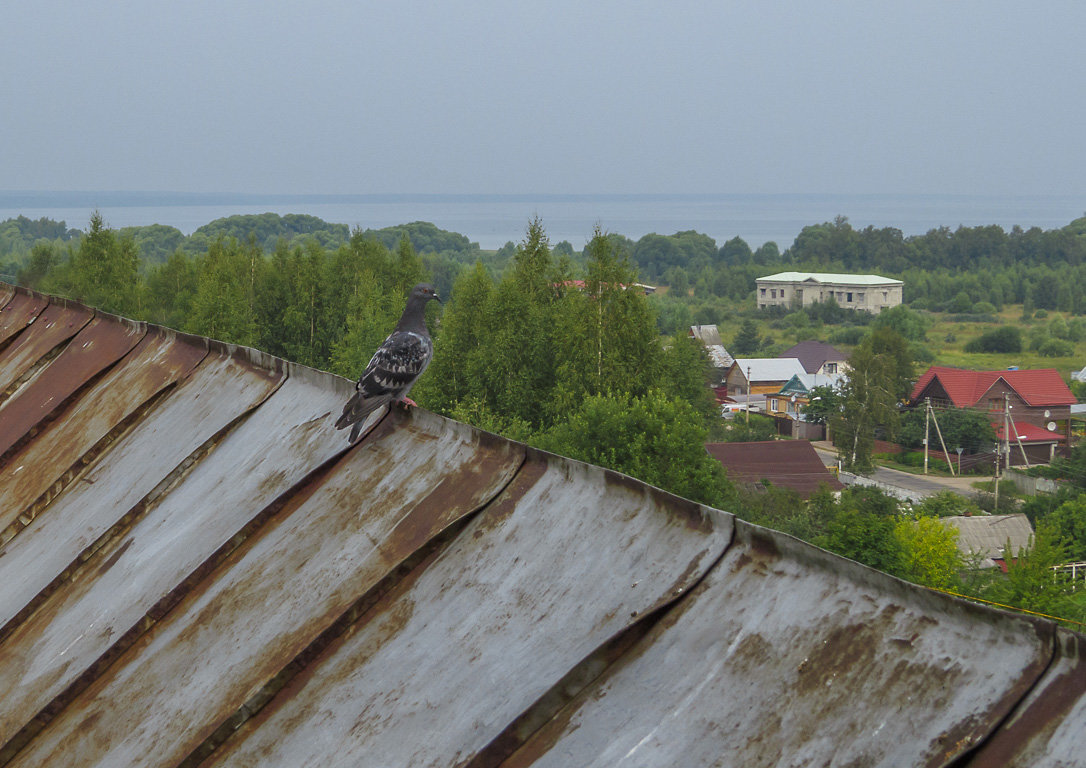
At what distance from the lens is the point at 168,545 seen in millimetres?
3449

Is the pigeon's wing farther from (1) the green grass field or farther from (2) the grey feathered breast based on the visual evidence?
(1) the green grass field

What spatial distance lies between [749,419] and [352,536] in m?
70.7

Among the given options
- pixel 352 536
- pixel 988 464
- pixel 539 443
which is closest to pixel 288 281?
pixel 539 443

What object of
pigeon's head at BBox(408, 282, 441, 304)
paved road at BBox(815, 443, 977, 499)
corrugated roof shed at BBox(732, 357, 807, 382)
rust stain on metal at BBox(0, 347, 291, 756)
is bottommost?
paved road at BBox(815, 443, 977, 499)

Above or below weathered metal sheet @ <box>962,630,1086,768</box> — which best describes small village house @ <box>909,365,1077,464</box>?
below

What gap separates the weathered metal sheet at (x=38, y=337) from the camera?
6.32 m

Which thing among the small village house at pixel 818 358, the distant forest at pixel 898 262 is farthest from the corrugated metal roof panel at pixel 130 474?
the distant forest at pixel 898 262

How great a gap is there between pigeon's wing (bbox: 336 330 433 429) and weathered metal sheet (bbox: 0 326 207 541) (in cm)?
100

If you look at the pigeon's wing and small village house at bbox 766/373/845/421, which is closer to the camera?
the pigeon's wing

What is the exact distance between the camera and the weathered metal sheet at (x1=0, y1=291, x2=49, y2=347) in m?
7.57

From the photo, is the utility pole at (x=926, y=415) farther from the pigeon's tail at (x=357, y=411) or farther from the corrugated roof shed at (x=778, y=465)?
the pigeon's tail at (x=357, y=411)

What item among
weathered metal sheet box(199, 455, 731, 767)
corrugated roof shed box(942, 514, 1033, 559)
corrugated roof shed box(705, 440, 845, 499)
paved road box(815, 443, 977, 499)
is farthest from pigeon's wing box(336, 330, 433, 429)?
paved road box(815, 443, 977, 499)

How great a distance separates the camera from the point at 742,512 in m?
34.0

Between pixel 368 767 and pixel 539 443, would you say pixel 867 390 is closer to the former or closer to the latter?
pixel 539 443
